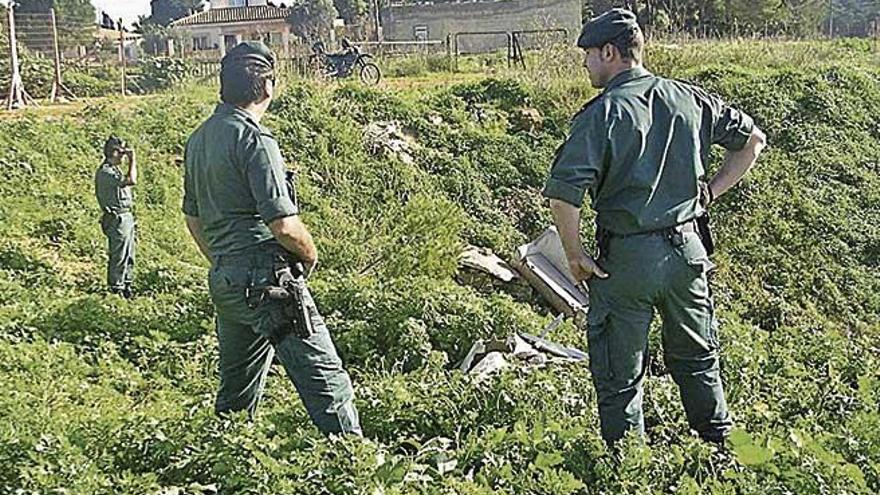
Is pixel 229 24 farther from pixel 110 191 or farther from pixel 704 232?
pixel 704 232

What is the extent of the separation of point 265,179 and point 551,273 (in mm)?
6956

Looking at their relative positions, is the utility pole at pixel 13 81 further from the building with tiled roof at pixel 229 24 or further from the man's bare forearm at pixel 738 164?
the building with tiled roof at pixel 229 24

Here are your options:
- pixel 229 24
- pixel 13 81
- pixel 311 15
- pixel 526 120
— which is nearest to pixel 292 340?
pixel 526 120

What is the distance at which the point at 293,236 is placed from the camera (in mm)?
3637

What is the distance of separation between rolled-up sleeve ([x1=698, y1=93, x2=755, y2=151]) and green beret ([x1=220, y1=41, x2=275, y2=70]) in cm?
175

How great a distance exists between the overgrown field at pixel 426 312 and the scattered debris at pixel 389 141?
0.07m

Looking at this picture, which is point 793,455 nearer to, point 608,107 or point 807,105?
point 608,107

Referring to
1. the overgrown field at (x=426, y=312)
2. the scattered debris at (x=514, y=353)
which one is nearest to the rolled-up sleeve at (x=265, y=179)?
the overgrown field at (x=426, y=312)

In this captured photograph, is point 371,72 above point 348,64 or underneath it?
underneath

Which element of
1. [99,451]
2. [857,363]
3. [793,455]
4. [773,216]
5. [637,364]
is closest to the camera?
[793,455]

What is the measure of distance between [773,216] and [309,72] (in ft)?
26.6

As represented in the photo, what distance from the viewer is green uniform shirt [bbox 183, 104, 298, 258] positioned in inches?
142

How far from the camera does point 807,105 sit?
16.7 meters

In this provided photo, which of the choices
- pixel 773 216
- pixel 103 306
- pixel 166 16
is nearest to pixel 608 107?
pixel 103 306
